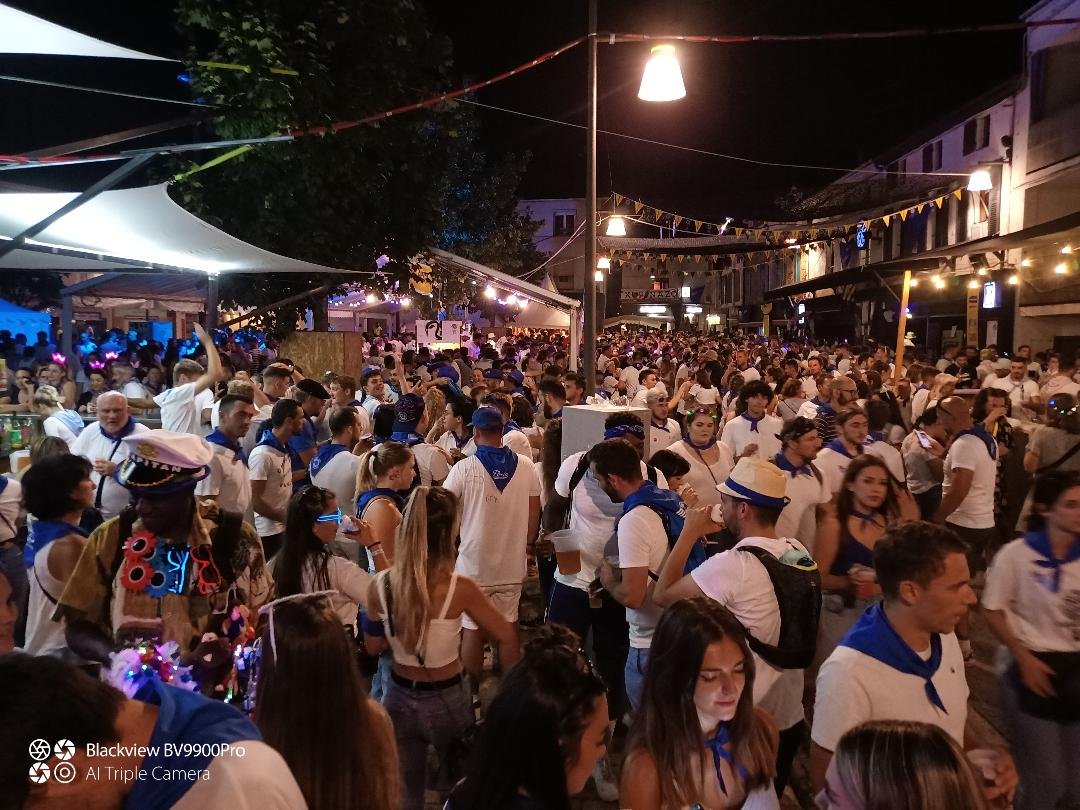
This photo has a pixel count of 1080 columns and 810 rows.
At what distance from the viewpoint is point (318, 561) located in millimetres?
3322

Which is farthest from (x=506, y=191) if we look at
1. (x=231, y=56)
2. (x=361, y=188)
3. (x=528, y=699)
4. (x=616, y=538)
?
(x=528, y=699)

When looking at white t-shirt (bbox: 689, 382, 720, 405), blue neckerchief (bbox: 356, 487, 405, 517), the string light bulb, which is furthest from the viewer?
white t-shirt (bbox: 689, 382, 720, 405)

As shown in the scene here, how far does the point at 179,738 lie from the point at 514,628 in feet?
8.14

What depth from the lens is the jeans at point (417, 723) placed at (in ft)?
10.2

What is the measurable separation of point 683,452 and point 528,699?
4129mm

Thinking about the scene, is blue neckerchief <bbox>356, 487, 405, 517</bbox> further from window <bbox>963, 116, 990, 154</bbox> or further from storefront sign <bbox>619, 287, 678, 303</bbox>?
storefront sign <bbox>619, 287, 678, 303</bbox>

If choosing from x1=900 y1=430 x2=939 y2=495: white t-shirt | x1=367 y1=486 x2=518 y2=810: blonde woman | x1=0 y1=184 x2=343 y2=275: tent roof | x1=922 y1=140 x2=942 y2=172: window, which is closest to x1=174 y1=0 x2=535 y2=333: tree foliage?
x1=0 y1=184 x2=343 y2=275: tent roof

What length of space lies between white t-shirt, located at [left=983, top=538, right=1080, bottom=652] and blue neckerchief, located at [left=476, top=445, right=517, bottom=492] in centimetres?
270

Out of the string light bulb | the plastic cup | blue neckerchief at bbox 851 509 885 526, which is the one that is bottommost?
the plastic cup

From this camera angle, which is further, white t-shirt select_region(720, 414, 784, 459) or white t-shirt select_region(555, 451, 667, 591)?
white t-shirt select_region(720, 414, 784, 459)

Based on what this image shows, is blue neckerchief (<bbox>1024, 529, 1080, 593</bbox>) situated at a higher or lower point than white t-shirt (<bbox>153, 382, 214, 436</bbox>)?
lower

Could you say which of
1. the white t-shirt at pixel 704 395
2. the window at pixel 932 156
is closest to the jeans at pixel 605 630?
A: the white t-shirt at pixel 704 395

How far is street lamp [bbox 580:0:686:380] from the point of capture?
7.72 meters

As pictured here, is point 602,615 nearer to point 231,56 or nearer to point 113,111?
point 231,56
